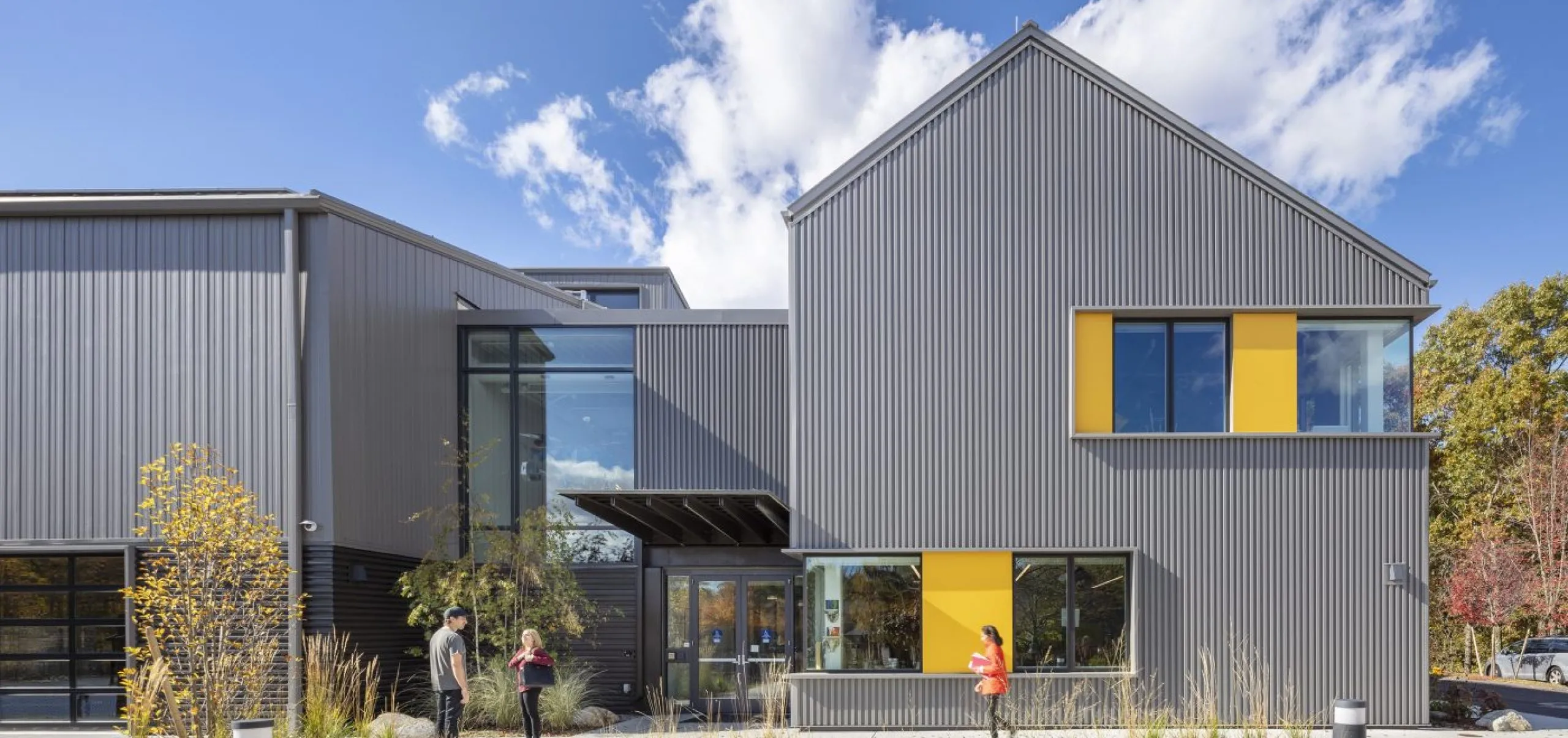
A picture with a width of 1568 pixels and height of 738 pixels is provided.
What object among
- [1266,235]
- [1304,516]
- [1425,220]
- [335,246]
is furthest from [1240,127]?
[335,246]

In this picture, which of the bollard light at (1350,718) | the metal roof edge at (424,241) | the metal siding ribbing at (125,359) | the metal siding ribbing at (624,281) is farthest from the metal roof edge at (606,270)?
the bollard light at (1350,718)

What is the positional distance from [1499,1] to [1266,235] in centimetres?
816

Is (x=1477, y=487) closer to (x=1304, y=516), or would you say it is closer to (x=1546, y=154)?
(x=1546, y=154)

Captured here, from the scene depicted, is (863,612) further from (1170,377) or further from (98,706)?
(98,706)

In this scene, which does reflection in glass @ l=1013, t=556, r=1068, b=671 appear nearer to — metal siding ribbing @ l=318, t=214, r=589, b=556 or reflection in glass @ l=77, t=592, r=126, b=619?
metal siding ribbing @ l=318, t=214, r=589, b=556

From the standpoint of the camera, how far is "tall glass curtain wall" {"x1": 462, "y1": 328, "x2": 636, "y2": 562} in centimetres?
1498

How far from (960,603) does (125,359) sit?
10521 millimetres

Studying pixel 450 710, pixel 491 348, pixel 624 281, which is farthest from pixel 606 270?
pixel 450 710

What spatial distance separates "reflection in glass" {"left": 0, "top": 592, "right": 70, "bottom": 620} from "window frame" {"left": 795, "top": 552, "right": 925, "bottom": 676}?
354 inches

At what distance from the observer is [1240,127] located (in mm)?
13891

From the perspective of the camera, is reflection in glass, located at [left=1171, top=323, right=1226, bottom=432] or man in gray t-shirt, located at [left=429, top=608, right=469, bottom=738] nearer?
man in gray t-shirt, located at [left=429, top=608, right=469, bottom=738]

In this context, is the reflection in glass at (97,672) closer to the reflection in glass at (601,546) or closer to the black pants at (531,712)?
the black pants at (531,712)

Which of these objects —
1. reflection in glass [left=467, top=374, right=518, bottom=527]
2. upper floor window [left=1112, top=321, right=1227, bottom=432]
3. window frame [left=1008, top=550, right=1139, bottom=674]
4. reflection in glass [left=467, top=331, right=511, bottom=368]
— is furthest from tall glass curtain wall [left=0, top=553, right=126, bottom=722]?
upper floor window [left=1112, top=321, right=1227, bottom=432]

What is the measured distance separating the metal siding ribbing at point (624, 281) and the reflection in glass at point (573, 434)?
998cm
